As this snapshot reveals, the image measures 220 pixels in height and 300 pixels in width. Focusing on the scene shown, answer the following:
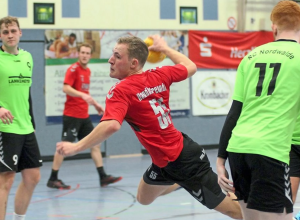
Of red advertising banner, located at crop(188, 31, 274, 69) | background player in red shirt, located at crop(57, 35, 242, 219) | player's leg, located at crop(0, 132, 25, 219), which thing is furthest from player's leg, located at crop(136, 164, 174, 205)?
red advertising banner, located at crop(188, 31, 274, 69)

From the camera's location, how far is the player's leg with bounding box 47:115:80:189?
7582 mm

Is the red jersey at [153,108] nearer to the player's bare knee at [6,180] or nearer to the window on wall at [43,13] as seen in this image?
the player's bare knee at [6,180]

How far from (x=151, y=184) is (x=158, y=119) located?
2.17ft

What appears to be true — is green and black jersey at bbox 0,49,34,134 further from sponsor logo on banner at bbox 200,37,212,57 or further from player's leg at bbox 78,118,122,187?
sponsor logo on banner at bbox 200,37,212,57

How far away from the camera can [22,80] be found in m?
4.79

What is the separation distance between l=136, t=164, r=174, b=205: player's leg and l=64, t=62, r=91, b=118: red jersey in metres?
3.77

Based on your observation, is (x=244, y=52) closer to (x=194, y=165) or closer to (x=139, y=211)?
(x=139, y=211)

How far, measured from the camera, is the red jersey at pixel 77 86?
775 centimetres

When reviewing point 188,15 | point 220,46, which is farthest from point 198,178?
point 220,46

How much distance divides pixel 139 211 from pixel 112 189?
5.05ft

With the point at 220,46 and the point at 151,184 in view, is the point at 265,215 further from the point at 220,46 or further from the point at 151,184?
the point at 220,46

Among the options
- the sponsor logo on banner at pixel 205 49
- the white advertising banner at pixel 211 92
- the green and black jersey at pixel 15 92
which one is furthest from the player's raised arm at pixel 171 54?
the sponsor logo on banner at pixel 205 49

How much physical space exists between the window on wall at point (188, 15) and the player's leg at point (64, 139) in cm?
500

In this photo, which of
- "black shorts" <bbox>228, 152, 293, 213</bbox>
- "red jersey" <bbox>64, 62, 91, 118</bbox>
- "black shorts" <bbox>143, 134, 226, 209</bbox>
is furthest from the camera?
"red jersey" <bbox>64, 62, 91, 118</bbox>
